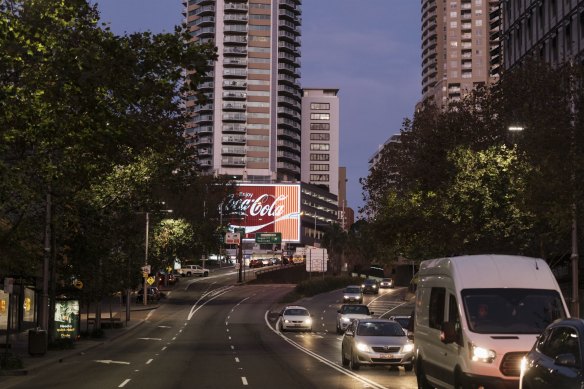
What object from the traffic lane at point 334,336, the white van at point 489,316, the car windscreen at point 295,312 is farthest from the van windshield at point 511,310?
the car windscreen at point 295,312

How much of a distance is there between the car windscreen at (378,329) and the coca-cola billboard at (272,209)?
158740 mm

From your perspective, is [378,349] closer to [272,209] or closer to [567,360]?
[567,360]

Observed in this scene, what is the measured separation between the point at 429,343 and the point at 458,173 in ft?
99.5

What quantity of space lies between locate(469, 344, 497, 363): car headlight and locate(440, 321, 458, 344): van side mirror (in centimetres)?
70

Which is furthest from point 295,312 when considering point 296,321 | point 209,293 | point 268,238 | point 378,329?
point 268,238

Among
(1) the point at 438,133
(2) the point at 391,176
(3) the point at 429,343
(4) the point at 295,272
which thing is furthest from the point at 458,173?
(4) the point at 295,272

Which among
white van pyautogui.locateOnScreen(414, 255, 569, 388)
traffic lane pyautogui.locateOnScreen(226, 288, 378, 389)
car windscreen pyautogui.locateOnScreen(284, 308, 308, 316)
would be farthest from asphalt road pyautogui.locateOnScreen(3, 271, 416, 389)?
white van pyautogui.locateOnScreen(414, 255, 569, 388)

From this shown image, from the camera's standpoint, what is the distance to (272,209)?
19050 cm

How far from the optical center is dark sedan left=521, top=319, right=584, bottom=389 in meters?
10.8

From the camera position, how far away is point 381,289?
112m

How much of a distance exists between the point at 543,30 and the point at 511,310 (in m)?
57.1

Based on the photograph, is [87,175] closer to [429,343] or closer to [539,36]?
[429,343]

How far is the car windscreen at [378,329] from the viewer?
28.2 meters

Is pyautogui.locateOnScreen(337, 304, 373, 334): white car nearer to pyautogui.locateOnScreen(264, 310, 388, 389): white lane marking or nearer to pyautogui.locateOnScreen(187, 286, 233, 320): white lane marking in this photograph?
pyautogui.locateOnScreen(264, 310, 388, 389): white lane marking
